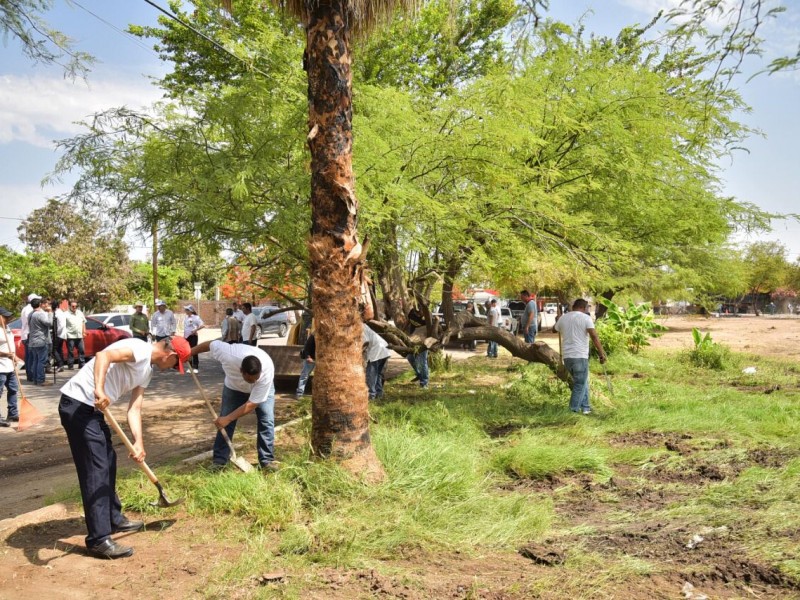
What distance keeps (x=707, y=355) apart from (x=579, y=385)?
8.04 meters

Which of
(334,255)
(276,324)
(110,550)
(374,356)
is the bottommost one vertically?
(110,550)

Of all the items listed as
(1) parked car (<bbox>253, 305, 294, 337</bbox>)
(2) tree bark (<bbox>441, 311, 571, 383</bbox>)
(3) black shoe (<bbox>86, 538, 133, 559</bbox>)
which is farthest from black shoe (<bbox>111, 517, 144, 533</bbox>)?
(1) parked car (<bbox>253, 305, 294, 337</bbox>)

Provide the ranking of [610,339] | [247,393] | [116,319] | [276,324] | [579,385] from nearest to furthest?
[247,393] < [579,385] < [610,339] < [116,319] < [276,324]

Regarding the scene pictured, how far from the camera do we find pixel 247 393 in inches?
259

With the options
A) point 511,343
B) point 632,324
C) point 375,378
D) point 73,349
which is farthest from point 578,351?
point 73,349

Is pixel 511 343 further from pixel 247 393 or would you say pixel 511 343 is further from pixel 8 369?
pixel 8 369

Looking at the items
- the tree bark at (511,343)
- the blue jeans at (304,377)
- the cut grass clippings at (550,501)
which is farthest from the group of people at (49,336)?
the cut grass clippings at (550,501)

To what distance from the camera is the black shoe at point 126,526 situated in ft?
16.1

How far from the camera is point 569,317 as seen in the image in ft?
32.4

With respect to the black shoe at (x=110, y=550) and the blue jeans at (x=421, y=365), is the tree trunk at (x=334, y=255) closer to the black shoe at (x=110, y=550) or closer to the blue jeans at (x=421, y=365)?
the black shoe at (x=110, y=550)

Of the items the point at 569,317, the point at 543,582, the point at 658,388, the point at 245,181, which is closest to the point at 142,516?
the point at 543,582

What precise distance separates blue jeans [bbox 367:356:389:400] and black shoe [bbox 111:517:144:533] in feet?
19.3

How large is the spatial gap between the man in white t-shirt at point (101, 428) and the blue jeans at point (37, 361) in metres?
10.1

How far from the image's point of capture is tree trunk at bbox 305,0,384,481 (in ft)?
19.0
